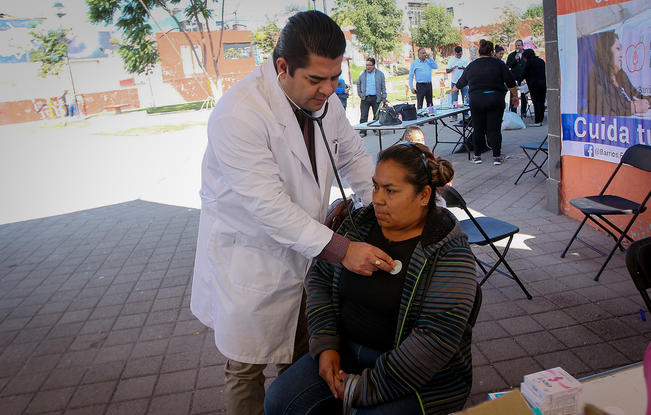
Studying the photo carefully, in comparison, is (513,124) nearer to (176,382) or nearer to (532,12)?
(176,382)

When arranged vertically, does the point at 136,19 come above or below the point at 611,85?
above

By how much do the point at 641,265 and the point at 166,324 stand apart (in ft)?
10.4

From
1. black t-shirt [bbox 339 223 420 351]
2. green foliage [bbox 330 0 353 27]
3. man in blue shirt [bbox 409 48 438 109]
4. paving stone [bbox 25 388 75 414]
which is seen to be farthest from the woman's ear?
green foliage [bbox 330 0 353 27]

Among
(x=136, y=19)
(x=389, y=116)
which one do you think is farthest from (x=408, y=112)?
(x=136, y=19)

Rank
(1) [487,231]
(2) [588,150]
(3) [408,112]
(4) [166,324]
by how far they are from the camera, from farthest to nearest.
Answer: (3) [408,112] < (2) [588,150] < (4) [166,324] < (1) [487,231]

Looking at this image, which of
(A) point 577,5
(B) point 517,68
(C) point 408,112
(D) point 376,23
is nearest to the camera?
(A) point 577,5

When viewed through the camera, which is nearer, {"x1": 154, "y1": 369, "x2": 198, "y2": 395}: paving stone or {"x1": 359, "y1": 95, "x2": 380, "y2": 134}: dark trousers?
{"x1": 154, "y1": 369, "x2": 198, "y2": 395}: paving stone

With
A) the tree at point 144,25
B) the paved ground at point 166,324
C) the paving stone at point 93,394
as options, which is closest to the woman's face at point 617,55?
the paved ground at point 166,324

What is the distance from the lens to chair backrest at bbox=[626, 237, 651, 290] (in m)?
1.99

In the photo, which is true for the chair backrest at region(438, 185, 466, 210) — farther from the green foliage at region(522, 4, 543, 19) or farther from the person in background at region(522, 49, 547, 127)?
the green foliage at region(522, 4, 543, 19)

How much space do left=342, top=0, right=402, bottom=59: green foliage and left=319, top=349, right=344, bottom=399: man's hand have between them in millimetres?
22657

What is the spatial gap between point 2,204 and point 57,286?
221 inches

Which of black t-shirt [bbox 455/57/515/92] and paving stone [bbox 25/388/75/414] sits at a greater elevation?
black t-shirt [bbox 455/57/515/92]

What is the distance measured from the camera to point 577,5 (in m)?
4.38
